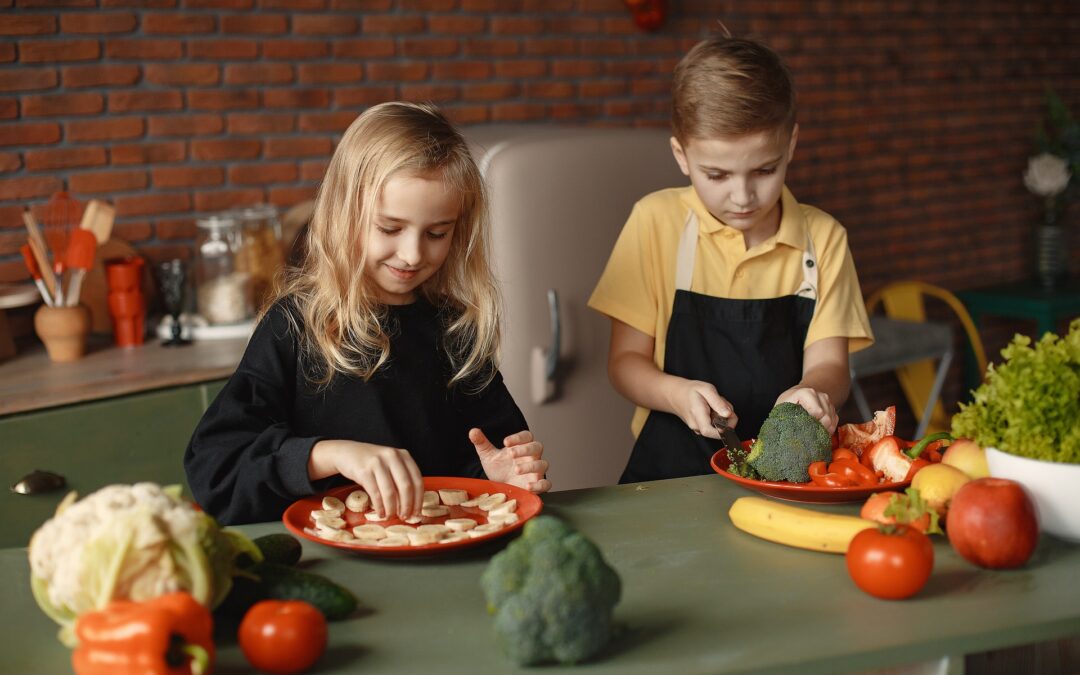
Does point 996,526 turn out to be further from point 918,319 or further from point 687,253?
point 918,319

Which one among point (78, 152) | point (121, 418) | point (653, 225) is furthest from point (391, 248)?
point (78, 152)

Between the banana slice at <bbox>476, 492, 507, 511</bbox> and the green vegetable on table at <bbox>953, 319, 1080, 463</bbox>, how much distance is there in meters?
0.66

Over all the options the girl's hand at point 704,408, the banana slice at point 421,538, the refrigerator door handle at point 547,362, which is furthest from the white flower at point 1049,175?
the banana slice at point 421,538

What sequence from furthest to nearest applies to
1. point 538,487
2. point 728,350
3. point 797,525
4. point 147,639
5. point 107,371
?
point 107,371 < point 728,350 < point 538,487 < point 797,525 < point 147,639

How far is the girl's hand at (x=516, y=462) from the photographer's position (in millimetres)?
1732

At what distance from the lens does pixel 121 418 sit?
286 cm

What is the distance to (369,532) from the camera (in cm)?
151

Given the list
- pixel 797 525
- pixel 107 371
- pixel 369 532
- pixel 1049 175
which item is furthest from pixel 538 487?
pixel 1049 175

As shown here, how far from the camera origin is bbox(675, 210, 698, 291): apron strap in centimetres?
236

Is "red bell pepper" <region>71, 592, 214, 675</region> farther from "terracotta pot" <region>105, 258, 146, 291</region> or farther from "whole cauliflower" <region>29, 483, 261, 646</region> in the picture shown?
"terracotta pot" <region>105, 258, 146, 291</region>

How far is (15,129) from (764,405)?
7.34 ft

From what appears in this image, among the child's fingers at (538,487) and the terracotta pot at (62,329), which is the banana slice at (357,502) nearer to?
the child's fingers at (538,487)

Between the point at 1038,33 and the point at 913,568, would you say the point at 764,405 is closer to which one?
the point at 913,568

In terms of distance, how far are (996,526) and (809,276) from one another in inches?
39.8
